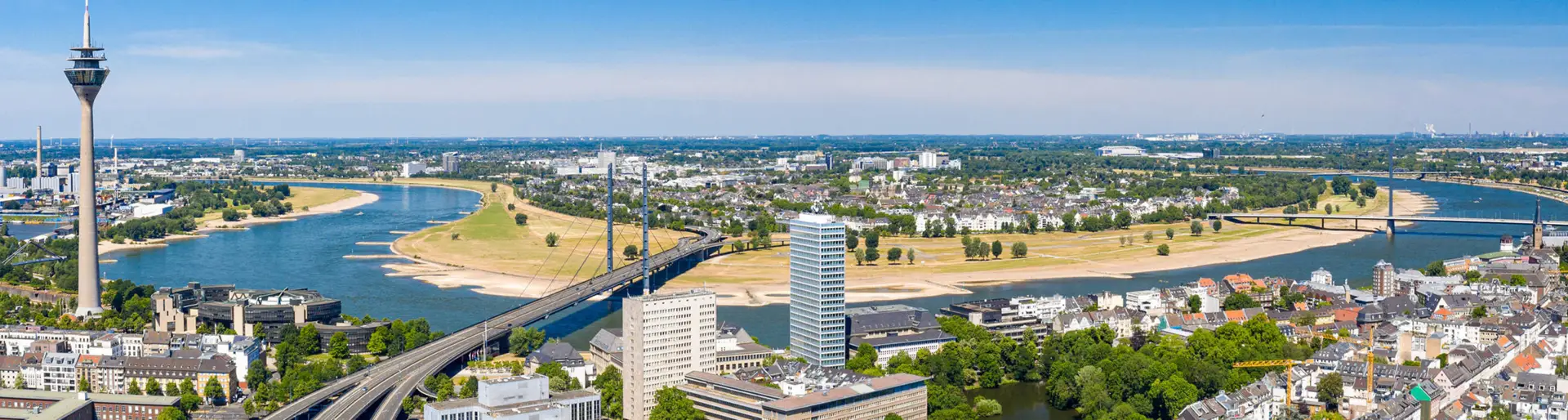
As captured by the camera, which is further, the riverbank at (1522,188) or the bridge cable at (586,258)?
the riverbank at (1522,188)

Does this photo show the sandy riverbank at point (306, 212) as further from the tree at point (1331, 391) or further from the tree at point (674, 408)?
the tree at point (1331, 391)

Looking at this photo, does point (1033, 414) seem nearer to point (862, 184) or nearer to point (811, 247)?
point (811, 247)

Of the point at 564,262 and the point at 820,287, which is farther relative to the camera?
the point at 564,262

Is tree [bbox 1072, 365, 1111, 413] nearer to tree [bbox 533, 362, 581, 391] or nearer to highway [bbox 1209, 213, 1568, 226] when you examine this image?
tree [bbox 533, 362, 581, 391]

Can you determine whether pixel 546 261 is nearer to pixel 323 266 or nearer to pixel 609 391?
pixel 323 266

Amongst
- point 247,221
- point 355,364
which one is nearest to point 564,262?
point 355,364

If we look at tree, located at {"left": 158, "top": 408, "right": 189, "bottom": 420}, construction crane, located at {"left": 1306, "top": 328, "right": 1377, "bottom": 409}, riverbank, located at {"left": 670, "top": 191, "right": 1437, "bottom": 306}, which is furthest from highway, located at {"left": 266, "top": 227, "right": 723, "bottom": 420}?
construction crane, located at {"left": 1306, "top": 328, "right": 1377, "bottom": 409}

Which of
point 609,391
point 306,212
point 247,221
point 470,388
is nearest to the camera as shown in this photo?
point 609,391

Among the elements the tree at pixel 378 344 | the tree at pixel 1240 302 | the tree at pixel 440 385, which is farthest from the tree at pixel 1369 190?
the tree at pixel 440 385
